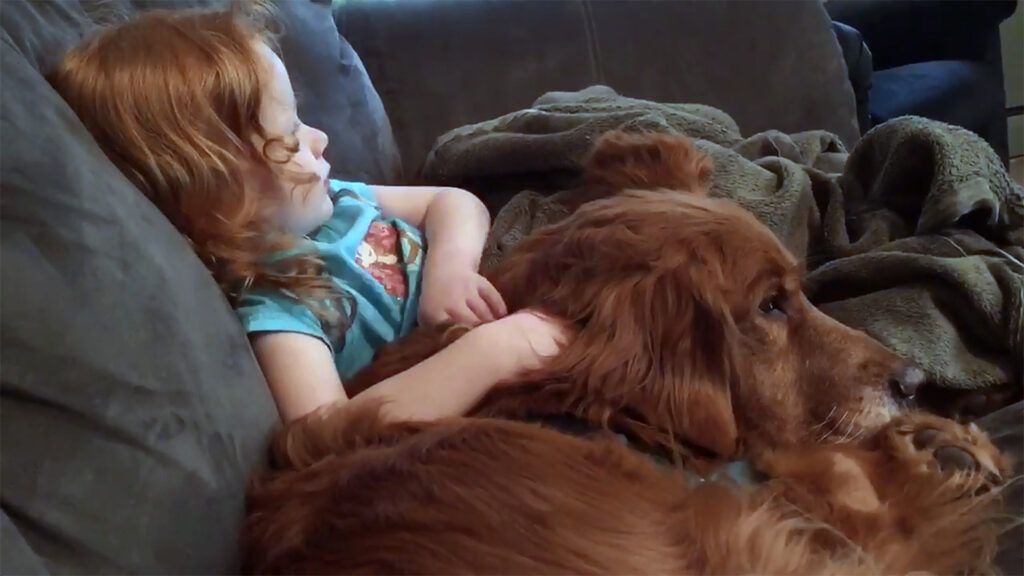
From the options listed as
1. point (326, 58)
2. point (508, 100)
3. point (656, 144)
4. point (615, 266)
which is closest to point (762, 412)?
point (615, 266)

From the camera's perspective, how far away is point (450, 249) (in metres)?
1.42

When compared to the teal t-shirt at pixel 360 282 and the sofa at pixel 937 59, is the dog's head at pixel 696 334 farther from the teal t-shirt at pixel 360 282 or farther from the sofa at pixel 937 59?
the sofa at pixel 937 59

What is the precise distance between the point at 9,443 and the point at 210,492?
0.58 feet

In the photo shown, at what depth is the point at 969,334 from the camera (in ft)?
3.97

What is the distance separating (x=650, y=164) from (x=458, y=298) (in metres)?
0.33

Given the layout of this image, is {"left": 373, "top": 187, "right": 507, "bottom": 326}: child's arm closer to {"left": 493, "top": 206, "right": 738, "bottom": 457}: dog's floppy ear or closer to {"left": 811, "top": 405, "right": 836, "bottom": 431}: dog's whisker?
{"left": 493, "top": 206, "right": 738, "bottom": 457}: dog's floppy ear

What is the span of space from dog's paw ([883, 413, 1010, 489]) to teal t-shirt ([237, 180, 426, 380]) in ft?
2.25

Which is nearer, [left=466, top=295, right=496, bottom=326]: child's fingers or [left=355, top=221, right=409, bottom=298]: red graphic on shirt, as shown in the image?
[left=466, top=295, right=496, bottom=326]: child's fingers

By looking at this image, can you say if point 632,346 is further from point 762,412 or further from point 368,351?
point 368,351

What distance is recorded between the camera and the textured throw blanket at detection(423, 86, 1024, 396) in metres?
1.19

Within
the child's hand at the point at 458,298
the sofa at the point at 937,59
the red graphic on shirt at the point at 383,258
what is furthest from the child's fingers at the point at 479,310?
the sofa at the point at 937,59

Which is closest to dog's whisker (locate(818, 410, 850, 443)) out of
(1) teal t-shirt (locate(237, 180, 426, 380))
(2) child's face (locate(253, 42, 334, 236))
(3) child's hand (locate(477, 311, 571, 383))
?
(3) child's hand (locate(477, 311, 571, 383))

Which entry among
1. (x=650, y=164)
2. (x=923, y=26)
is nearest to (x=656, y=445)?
(x=650, y=164)

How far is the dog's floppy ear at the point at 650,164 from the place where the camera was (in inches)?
51.4
